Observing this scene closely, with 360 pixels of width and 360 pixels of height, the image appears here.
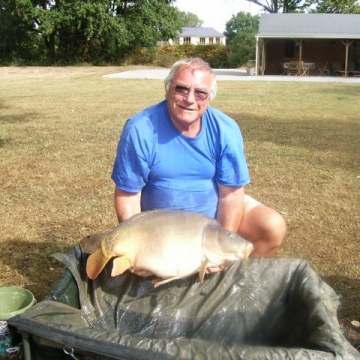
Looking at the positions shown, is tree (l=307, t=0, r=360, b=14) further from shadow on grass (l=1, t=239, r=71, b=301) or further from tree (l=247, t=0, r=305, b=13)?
shadow on grass (l=1, t=239, r=71, b=301)

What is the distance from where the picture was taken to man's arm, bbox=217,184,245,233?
2936 mm

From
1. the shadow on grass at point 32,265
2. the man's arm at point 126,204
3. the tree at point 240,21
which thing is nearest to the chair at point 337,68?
the shadow on grass at point 32,265

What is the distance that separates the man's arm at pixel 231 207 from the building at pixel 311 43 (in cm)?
2702

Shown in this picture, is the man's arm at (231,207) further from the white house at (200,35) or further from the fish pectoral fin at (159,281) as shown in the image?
the white house at (200,35)

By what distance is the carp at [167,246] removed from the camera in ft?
7.95

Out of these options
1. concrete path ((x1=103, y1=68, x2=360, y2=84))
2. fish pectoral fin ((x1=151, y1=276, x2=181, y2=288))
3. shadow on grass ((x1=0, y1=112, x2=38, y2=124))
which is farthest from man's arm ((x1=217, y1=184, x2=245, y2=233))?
concrete path ((x1=103, y1=68, x2=360, y2=84))

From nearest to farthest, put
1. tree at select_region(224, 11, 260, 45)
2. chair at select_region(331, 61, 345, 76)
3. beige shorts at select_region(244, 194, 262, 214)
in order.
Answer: beige shorts at select_region(244, 194, 262, 214) → chair at select_region(331, 61, 345, 76) → tree at select_region(224, 11, 260, 45)

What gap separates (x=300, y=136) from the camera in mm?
8453

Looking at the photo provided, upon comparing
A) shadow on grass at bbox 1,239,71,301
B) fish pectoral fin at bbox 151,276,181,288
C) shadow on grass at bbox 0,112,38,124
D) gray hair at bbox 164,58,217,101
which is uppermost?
gray hair at bbox 164,58,217,101

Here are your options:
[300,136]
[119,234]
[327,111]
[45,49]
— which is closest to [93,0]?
[45,49]

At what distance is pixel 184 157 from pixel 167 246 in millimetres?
601

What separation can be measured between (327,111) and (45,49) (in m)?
29.8

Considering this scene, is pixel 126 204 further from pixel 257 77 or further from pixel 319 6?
pixel 319 6

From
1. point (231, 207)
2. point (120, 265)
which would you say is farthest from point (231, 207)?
point (120, 265)
